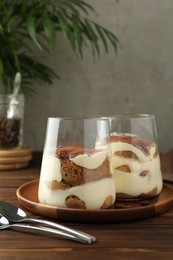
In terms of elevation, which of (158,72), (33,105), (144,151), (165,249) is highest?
(158,72)

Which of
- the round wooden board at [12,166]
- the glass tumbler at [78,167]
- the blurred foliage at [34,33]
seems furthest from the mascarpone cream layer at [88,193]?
the blurred foliage at [34,33]

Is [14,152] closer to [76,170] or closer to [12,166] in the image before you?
[12,166]

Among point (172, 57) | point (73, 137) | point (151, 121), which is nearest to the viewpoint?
point (73, 137)

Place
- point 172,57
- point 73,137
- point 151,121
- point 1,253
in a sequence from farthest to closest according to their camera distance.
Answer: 1. point 172,57
2. point 151,121
3. point 73,137
4. point 1,253

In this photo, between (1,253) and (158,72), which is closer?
(1,253)

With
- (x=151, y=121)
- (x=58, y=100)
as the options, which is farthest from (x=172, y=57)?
(x=151, y=121)

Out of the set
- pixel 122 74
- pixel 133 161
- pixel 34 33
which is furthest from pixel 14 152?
pixel 122 74

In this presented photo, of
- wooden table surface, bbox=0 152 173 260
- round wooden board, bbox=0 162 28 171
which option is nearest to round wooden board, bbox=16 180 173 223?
wooden table surface, bbox=0 152 173 260

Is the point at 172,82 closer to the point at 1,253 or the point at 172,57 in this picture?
the point at 172,57

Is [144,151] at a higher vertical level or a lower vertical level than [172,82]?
lower
